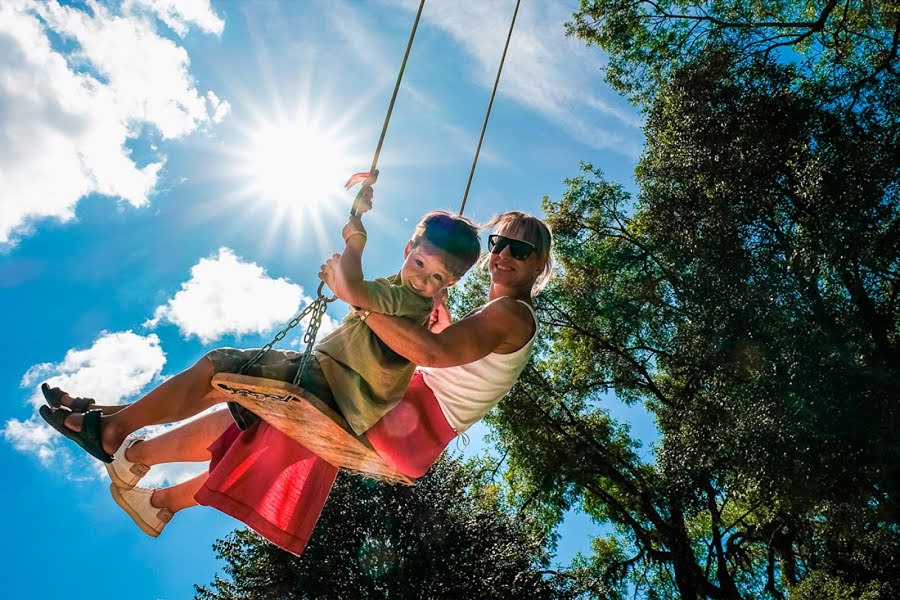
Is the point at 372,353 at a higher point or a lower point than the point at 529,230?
lower

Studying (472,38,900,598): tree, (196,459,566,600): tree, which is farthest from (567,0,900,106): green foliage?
(196,459,566,600): tree

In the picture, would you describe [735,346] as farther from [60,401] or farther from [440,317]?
[60,401]

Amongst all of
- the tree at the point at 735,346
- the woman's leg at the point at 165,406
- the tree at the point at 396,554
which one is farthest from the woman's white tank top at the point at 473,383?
the tree at the point at 396,554

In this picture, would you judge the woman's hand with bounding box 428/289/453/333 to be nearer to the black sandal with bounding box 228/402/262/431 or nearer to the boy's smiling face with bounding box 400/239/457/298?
the boy's smiling face with bounding box 400/239/457/298

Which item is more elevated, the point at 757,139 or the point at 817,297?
the point at 757,139

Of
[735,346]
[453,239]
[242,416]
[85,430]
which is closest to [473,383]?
[453,239]

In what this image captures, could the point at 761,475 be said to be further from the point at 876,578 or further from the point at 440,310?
the point at 440,310

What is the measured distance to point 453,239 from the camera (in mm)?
2695

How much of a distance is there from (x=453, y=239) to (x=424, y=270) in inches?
6.9

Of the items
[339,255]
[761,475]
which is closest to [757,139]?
[761,475]

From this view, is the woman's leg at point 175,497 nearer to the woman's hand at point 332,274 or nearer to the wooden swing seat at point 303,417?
the wooden swing seat at point 303,417

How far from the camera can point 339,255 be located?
7.97 feet

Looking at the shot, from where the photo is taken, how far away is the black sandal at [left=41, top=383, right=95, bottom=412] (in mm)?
2801

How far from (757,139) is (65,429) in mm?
10874
